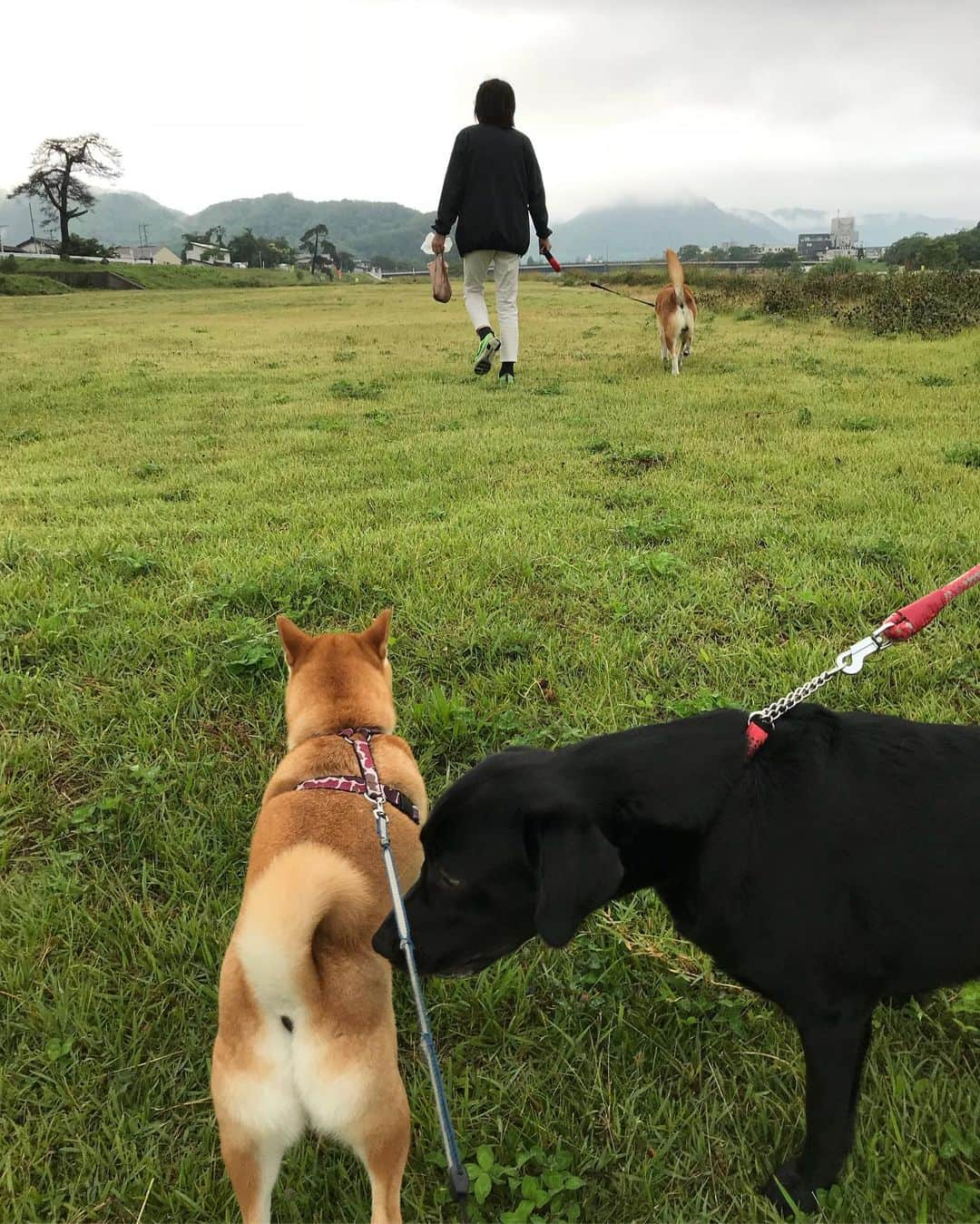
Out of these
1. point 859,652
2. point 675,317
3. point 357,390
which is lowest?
point 859,652

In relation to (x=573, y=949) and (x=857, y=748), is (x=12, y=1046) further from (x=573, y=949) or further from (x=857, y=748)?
(x=857, y=748)

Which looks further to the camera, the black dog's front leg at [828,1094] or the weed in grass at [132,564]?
the weed in grass at [132,564]

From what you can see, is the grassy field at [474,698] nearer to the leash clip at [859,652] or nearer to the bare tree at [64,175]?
the leash clip at [859,652]

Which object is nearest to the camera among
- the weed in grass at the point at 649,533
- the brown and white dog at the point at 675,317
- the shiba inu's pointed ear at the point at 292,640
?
Answer: the shiba inu's pointed ear at the point at 292,640

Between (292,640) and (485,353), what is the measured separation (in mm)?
8094

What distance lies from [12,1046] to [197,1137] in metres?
0.62

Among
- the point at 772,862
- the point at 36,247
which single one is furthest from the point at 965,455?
the point at 36,247

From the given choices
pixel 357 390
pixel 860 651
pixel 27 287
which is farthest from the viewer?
pixel 27 287

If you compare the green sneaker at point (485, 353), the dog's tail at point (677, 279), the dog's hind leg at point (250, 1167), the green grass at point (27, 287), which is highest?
the green grass at point (27, 287)

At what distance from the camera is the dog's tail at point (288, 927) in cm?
162

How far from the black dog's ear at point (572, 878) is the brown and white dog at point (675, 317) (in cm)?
1005

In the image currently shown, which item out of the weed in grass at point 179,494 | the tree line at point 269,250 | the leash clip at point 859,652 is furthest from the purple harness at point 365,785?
the tree line at point 269,250

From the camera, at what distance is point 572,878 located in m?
1.57

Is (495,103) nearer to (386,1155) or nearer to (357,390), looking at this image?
(357,390)
